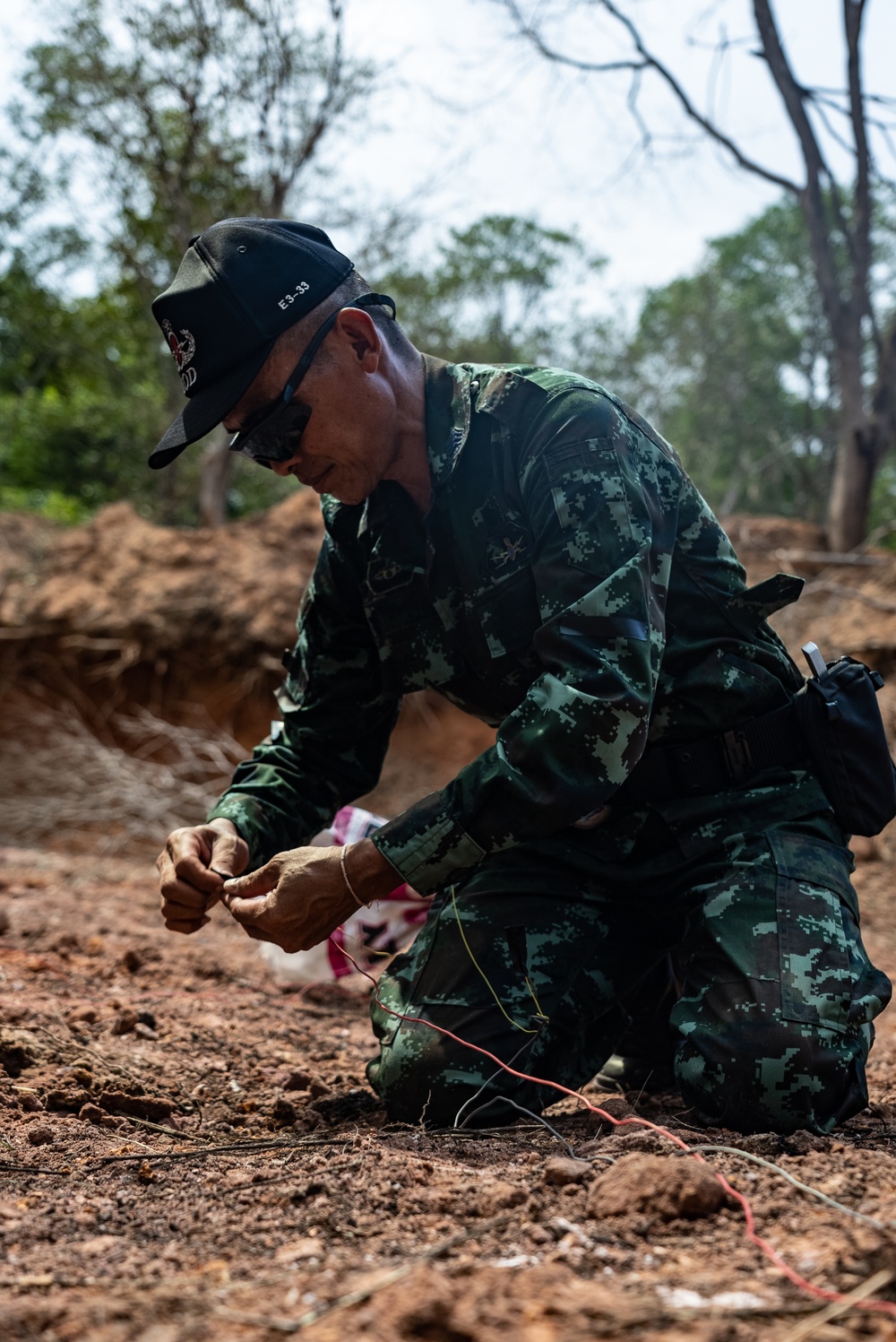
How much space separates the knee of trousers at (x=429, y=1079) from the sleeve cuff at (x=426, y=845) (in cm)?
46

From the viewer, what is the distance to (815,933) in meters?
2.00

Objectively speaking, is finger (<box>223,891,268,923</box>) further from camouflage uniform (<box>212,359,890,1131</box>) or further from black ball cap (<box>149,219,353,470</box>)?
black ball cap (<box>149,219,353,470</box>)

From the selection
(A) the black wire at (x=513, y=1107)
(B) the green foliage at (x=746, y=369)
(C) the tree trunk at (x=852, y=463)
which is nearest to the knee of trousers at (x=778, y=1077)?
(A) the black wire at (x=513, y=1107)

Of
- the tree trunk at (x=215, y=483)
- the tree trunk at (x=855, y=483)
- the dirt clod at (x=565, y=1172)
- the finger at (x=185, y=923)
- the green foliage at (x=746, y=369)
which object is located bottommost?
the dirt clod at (x=565, y=1172)

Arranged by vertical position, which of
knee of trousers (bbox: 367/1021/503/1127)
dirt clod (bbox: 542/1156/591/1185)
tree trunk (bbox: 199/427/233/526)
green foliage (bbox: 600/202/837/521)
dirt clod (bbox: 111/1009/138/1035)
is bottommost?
dirt clod (bbox: 111/1009/138/1035)

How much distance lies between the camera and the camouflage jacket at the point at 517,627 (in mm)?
1820

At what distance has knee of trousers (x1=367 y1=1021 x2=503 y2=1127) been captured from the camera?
81.7 inches

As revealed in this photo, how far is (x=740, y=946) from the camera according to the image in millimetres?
2006

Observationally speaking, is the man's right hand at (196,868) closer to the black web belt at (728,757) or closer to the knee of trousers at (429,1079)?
the knee of trousers at (429,1079)

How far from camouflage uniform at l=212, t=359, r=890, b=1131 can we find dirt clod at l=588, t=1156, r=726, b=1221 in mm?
561

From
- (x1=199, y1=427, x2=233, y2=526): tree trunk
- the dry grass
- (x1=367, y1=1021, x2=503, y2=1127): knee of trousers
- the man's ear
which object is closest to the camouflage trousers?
(x1=367, y1=1021, x2=503, y2=1127): knee of trousers

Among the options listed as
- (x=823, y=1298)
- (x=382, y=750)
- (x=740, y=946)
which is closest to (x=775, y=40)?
(x=382, y=750)

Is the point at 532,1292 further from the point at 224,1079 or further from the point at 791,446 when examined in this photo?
the point at 791,446

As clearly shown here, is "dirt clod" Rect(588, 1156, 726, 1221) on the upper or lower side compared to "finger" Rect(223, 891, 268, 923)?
lower
